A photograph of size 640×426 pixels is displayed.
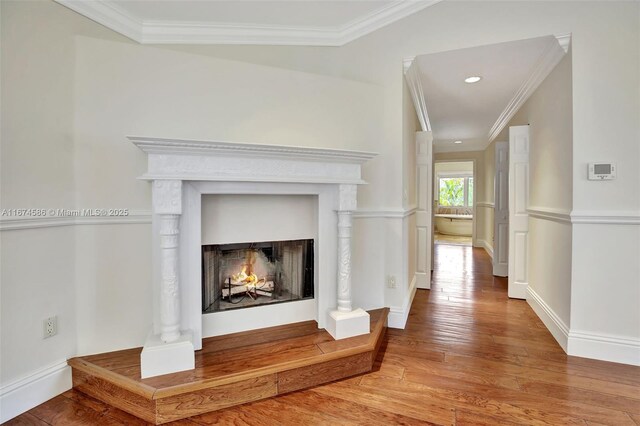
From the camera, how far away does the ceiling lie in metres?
2.53

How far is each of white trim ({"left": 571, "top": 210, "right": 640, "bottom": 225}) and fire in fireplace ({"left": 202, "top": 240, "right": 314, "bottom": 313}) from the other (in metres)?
1.98

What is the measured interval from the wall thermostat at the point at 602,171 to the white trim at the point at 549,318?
3.78 ft

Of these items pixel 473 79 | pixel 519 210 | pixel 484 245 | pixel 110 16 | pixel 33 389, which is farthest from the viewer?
pixel 484 245

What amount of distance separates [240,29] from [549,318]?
11.9ft

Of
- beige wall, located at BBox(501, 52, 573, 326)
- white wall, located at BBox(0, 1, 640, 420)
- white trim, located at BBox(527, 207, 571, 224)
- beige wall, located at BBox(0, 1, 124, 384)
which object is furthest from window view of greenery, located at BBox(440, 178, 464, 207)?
beige wall, located at BBox(0, 1, 124, 384)

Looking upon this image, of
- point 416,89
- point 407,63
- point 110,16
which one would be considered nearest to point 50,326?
point 110,16

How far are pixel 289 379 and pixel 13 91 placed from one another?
7.24 ft

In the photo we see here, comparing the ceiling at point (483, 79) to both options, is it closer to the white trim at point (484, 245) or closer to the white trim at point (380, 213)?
the white trim at point (380, 213)

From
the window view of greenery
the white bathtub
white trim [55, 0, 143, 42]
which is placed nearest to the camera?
white trim [55, 0, 143, 42]

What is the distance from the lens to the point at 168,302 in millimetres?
1782

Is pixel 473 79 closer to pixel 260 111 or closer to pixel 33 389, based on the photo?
pixel 260 111

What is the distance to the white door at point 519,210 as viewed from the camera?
3418 mm

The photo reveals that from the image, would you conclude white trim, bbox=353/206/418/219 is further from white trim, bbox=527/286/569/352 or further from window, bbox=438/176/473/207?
window, bbox=438/176/473/207

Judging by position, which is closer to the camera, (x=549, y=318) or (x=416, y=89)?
(x=549, y=318)
